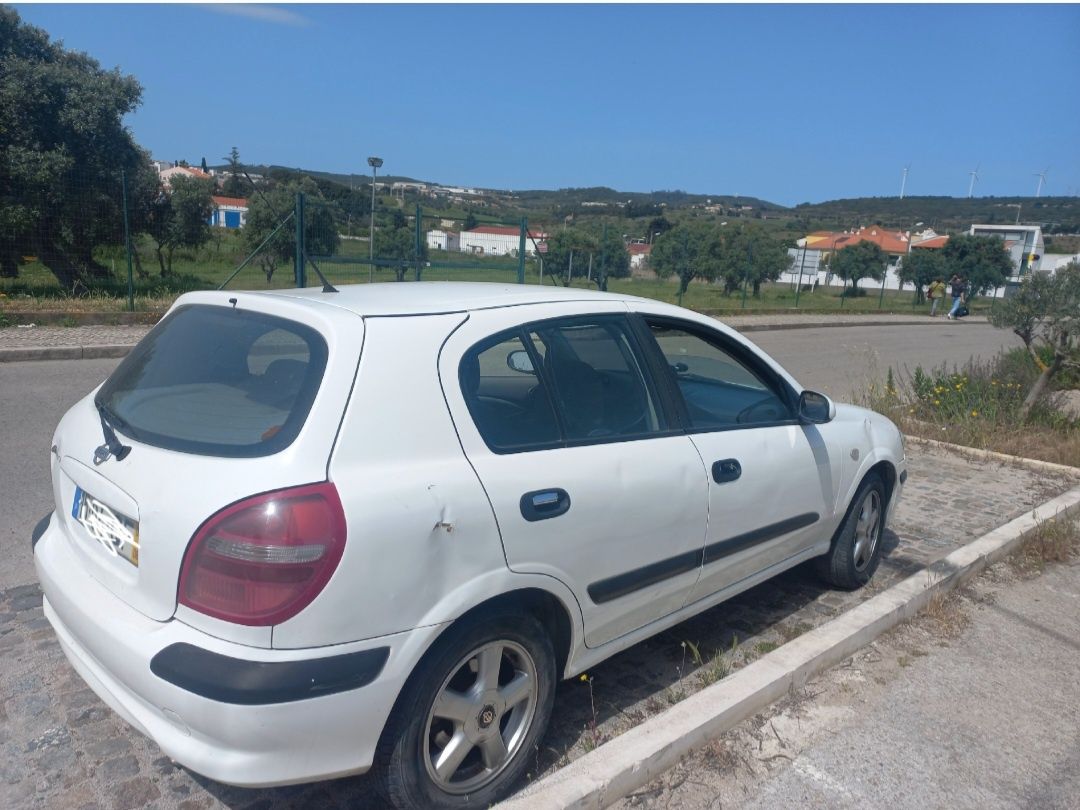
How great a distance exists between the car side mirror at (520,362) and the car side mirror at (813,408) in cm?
162

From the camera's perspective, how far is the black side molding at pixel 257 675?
222 centimetres

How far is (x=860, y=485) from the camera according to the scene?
15.1 feet

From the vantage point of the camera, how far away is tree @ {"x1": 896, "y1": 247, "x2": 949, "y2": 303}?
44250mm

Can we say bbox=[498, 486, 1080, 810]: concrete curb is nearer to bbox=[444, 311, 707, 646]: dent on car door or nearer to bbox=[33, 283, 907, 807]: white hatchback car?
bbox=[33, 283, 907, 807]: white hatchback car

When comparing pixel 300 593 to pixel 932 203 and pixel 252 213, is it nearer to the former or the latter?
pixel 252 213

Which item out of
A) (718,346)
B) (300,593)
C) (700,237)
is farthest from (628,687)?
(700,237)

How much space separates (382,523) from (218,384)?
2.82 ft

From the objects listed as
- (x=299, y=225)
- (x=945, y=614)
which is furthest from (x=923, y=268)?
(x=945, y=614)

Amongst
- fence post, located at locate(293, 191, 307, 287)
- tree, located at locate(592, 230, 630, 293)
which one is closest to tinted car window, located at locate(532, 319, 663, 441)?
fence post, located at locate(293, 191, 307, 287)

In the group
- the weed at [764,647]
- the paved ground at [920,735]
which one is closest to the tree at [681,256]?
the paved ground at [920,735]

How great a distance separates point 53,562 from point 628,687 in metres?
2.26

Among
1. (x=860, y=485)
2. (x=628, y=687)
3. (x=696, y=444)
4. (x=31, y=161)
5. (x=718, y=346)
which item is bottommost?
(x=628, y=687)

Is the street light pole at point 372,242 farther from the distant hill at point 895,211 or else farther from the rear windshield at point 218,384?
the distant hill at point 895,211

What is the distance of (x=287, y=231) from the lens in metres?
15.1
